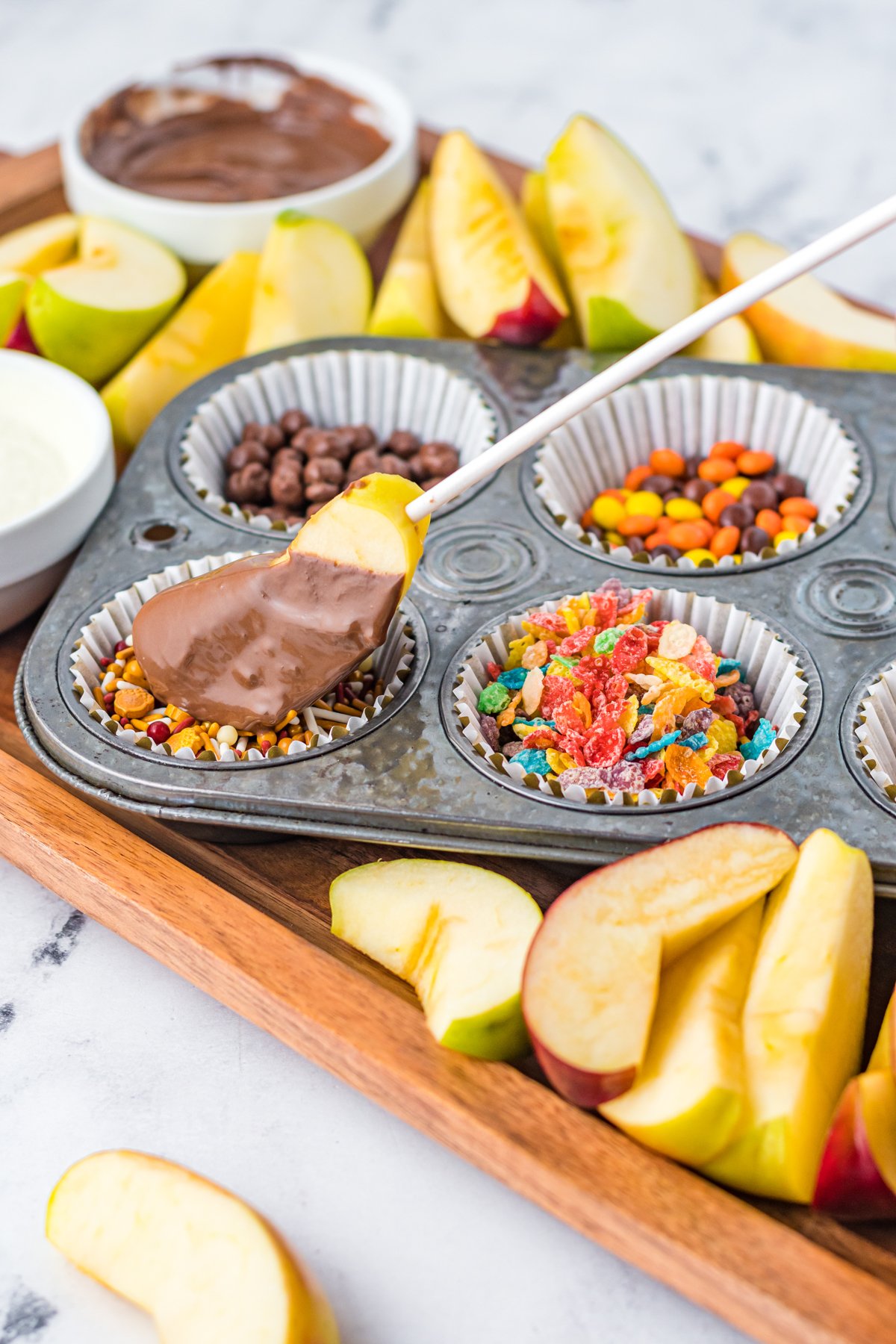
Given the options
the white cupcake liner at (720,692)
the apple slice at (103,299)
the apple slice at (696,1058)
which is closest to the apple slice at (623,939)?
the apple slice at (696,1058)

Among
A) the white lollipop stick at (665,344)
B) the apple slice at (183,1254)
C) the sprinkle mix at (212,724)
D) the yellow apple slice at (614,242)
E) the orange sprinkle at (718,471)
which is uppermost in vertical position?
the white lollipop stick at (665,344)

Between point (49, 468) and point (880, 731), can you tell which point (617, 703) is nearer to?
point (880, 731)

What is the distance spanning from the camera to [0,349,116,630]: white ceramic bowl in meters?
1.76

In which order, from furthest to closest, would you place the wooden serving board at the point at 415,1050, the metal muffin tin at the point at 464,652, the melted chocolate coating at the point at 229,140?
the melted chocolate coating at the point at 229,140
the metal muffin tin at the point at 464,652
the wooden serving board at the point at 415,1050

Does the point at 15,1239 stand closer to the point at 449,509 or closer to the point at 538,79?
the point at 449,509

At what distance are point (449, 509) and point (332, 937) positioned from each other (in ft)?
2.25

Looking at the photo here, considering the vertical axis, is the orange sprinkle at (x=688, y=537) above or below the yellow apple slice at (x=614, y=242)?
below

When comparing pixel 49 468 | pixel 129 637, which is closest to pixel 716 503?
pixel 129 637

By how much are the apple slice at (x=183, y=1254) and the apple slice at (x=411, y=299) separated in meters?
1.45

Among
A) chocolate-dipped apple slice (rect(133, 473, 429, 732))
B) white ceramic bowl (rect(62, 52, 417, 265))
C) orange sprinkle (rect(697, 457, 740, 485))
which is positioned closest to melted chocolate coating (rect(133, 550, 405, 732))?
chocolate-dipped apple slice (rect(133, 473, 429, 732))

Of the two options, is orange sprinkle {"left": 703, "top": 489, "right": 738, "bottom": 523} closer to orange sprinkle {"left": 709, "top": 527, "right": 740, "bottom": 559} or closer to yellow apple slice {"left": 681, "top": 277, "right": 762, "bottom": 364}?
orange sprinkle {"left": 709, "top": 527, "right": 740, "bottom": 559}

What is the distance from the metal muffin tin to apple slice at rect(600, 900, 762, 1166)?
166mm

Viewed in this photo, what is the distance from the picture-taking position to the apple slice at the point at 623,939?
1.18 meters

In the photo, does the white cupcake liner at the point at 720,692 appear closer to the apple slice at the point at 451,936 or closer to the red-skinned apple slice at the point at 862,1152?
the apple slice at the point at 451,936
